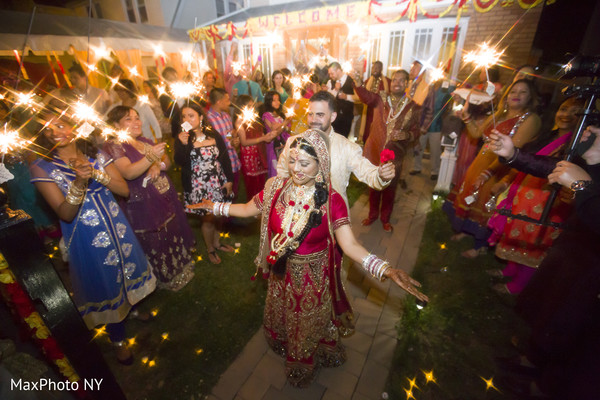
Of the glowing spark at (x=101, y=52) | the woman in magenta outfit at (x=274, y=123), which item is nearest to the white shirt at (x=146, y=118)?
the woman in magenta outfit at (x=274, y=123)

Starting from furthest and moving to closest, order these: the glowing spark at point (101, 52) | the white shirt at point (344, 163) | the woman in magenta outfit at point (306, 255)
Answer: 1. the glowing spark at point (101, 52)
2. the white shirt at point (344, 163)
3. the woman in magenta outfit at point (306, 255)

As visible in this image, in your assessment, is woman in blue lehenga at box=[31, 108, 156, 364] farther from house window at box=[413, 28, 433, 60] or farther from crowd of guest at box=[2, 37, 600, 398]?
house window at box=[413, 28, 433, 60]

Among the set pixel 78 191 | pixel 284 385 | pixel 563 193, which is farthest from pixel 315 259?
pixel 563 193

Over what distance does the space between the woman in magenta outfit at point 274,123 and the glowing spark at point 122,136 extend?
2388 millimetres

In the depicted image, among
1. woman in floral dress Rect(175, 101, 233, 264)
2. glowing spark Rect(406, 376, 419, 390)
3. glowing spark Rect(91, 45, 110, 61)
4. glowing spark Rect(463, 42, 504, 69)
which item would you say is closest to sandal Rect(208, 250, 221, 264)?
woman in floral dress Rect(175, 101, 233, 264)

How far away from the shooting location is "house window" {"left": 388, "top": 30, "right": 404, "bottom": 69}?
1121 cm

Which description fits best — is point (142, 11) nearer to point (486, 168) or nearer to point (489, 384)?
point (486, 168)

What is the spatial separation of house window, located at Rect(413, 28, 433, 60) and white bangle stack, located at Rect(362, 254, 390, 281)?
1147cm

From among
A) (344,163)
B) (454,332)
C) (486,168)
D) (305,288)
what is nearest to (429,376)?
(454,332)

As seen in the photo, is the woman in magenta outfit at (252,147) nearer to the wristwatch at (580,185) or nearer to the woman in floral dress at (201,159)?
the woman in floral dress at (201,159)

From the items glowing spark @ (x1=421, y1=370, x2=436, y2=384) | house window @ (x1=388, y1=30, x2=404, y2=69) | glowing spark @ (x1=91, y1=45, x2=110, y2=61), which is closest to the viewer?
glowing spark @ (x1=421, y1=370, x2=436, y2=384)

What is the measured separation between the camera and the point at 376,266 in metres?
1.99

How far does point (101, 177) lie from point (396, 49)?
1210 centimetres

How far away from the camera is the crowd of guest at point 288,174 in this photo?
A: 2402 millimetres
